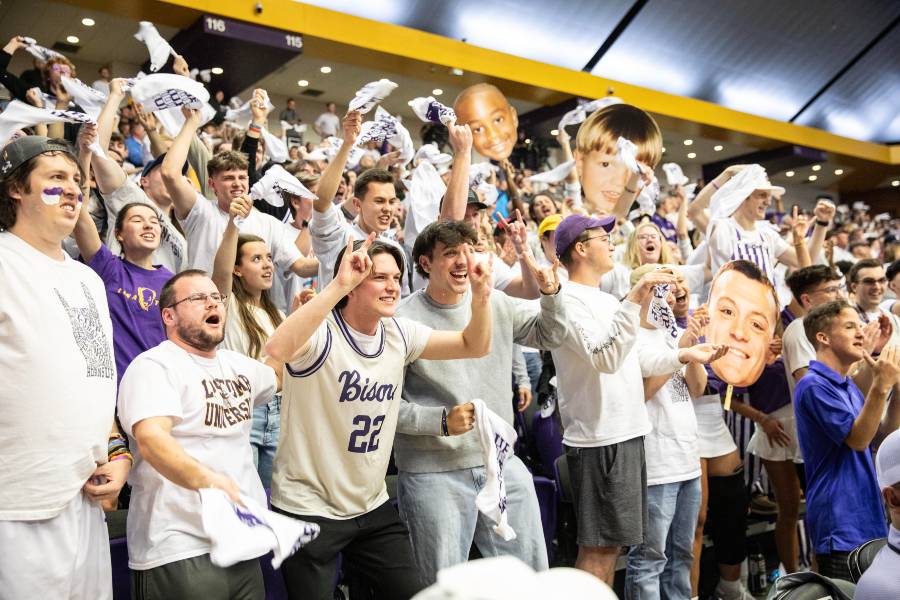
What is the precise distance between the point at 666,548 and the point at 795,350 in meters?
1.43

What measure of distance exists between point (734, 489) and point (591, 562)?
1336 millimetres

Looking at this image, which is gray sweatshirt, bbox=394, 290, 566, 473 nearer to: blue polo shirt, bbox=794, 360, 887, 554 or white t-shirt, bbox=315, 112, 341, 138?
blue polo shirt, bbox=794, 360, 887, 554

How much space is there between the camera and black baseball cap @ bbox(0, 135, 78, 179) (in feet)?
8.02

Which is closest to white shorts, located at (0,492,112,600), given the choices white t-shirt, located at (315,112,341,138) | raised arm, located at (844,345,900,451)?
raised arm, located at (844,345,900,451)

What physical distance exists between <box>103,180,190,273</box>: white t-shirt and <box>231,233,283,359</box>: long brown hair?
391 millimetres

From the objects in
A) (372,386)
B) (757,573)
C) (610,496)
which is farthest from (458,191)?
(757,573)

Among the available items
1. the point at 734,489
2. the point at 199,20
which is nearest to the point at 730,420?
the point at 734,489

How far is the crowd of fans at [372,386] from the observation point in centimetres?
229

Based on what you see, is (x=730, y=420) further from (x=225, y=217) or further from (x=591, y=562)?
(x=225, y=217)

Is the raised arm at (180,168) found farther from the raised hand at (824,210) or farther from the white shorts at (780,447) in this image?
the raised hand at (824,210)

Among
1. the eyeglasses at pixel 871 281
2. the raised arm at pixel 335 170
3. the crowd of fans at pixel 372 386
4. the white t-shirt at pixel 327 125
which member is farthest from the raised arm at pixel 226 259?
the white t-shirt at pixel 327 125

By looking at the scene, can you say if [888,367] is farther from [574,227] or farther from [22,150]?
[22,150]

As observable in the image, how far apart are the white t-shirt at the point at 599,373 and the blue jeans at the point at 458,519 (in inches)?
18.1

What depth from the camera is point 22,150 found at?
8.10 ft
